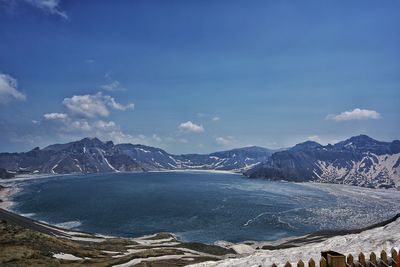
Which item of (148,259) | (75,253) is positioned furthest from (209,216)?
(148,259)

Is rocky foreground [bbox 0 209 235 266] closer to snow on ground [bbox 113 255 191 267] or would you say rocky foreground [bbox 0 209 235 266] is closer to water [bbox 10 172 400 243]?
snow on ground [bbox 113 255 191 267]

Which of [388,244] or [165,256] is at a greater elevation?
[388,244]

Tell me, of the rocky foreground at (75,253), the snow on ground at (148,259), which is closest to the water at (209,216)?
the rocky foreground at (75,253)

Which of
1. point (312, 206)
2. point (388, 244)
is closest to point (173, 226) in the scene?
point (312, 206)

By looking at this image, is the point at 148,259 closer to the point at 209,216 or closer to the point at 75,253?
the point at 75,253

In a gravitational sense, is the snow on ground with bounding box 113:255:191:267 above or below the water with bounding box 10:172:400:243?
above

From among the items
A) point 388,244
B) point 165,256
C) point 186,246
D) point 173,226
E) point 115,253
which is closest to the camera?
point 388,244

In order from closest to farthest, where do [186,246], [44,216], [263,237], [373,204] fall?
[186,246] → [263,237] → [44,216] → [373,204]

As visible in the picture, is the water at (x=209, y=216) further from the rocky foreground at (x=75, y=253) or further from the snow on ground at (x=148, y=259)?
the snow on ground at (x=148, y=259)

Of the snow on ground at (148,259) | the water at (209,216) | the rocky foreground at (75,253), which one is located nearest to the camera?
the rocky foreground at (75,253)

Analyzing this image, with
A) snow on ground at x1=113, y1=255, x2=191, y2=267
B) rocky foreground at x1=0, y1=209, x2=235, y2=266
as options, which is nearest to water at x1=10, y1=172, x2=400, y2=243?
rocky foreground at x1=0, y1=209, x2=235, y2=266

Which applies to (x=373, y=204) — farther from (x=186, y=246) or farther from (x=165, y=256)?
(x=165, y=256)
